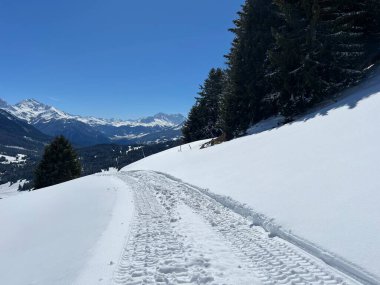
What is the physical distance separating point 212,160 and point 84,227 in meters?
12.7

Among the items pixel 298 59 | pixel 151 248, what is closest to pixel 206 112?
pixel 298 59

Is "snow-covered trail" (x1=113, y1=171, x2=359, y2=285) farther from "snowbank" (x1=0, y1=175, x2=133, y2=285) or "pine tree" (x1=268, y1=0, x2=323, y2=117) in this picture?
"pine tree" (x1=268, y1=0, x2=323, y2=117)

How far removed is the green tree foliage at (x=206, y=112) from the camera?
50.7 metres

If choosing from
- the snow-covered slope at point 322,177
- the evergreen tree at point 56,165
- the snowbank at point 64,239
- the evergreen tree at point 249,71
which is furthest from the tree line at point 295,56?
the evergreen tree at point 56,165

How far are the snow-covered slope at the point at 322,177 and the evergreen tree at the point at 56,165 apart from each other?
92.1 feet

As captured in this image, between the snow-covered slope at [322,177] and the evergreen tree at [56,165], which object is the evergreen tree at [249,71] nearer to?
the snow-covered slope at [322,177]

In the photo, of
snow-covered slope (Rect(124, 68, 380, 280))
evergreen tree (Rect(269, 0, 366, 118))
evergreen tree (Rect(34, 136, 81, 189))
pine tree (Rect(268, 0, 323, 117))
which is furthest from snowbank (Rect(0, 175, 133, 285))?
evergreen tree (Rect(34, 136, 81, 189))

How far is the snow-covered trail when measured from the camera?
6109 mm

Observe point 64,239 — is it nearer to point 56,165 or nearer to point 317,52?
point 317,52

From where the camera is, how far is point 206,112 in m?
52.2

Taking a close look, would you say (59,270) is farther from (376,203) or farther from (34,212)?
(34,212)

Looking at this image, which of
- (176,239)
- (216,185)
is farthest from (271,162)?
(176,239)

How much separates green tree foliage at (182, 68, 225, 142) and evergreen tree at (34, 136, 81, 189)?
18835 millimetres

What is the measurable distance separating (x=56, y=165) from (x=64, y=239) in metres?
37.5
